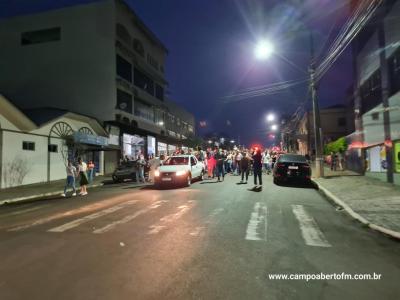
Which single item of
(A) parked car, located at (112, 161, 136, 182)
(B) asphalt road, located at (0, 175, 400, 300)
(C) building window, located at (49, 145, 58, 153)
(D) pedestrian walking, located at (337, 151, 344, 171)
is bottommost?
(B) asphalt road, located at (0, 175, 400, 300)

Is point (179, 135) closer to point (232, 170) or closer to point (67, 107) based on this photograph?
point (67, 107)

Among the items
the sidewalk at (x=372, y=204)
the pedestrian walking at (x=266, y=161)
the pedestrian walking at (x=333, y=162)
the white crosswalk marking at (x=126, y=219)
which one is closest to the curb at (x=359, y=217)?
the sidewalk at (x=372, y=204)

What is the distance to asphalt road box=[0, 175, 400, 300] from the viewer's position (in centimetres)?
421

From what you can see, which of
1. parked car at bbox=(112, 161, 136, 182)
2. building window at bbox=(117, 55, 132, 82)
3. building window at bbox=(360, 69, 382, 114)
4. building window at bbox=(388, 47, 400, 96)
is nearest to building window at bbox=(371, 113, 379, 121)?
building window at bbox=(360, 69, 382, 114)

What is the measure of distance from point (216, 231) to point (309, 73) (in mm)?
15813

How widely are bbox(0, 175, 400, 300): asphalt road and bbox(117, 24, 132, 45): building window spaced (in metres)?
27.9

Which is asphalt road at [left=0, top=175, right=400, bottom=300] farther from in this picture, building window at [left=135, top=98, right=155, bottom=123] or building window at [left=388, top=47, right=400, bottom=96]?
building window at [left=135, top=98, right=155, bottom=123]

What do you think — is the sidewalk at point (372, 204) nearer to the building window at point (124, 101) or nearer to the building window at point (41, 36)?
the building window at point (124, 101)

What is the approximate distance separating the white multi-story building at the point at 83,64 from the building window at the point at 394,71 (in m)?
23.2

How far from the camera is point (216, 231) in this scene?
7305 millimetres

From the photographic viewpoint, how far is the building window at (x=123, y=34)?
34.3 m

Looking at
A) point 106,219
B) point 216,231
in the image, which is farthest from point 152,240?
point 106,219

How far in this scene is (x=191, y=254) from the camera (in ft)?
18.5

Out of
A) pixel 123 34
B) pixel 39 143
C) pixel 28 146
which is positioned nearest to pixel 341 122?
pixel 123 34
